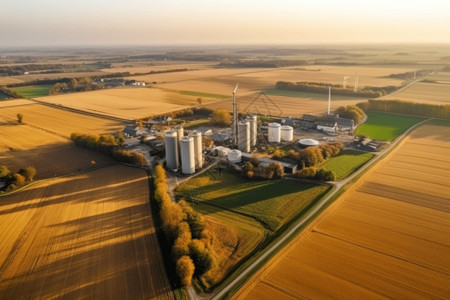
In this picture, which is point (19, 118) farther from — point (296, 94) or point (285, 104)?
point (296, 94)

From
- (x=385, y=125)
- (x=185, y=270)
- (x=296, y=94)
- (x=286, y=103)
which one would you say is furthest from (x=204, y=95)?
(x=185, y=270)

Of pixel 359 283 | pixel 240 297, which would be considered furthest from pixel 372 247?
pixel 240 297

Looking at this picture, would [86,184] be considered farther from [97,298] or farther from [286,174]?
[286,174]

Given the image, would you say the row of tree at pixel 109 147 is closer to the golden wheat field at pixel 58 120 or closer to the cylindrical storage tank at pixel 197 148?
the cylindrical storage tank at pixel 197 148

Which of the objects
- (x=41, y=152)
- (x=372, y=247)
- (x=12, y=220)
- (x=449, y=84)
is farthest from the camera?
(x=449, y=84)

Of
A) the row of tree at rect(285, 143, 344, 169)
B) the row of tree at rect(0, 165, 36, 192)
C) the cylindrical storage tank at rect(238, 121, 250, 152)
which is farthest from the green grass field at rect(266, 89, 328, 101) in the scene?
the row of tree at rect(0, 165, 36, 192)

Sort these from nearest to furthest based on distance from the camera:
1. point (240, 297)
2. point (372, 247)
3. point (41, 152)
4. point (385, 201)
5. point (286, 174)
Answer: point (240, 297)
point (372, 247)
point (385, 201)
point (286, 174)
point (41, 152)
